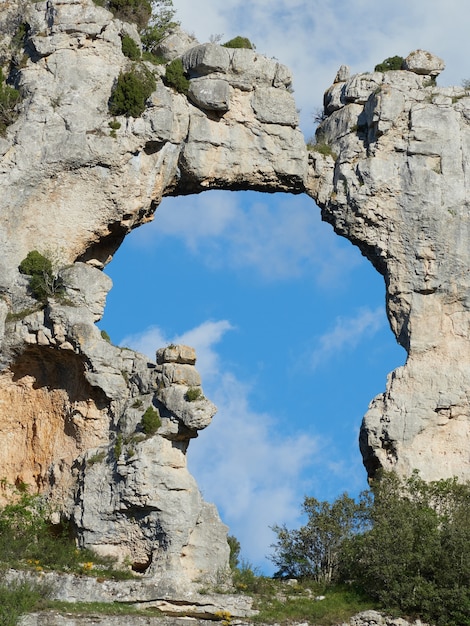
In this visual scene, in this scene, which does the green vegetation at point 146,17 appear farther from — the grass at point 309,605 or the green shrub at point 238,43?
the grass at point 309,605

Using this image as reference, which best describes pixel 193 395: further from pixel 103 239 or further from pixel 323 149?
pixel 323 149

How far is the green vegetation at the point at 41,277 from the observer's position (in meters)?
40.0

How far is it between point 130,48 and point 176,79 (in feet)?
5.17

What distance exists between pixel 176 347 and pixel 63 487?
474 cm

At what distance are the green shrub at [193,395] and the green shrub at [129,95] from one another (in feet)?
26.9

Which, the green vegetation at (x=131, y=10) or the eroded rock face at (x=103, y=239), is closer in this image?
the eroded rock face at (x=103, y=239)

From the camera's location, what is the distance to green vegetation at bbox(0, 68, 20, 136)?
136 feet

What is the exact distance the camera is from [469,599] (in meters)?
36.2

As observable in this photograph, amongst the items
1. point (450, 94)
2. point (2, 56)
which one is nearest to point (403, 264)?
point (450, 94)

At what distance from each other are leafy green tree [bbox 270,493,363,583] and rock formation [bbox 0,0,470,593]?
7.55ft

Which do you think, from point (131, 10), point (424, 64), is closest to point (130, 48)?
point (131, 10)

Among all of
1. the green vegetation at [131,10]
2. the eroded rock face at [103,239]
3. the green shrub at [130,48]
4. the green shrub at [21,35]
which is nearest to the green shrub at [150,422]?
the eroded rock face at [103,239]

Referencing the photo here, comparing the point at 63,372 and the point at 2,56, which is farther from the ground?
the point at 2,56

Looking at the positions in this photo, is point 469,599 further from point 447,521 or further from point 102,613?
point 102,613
